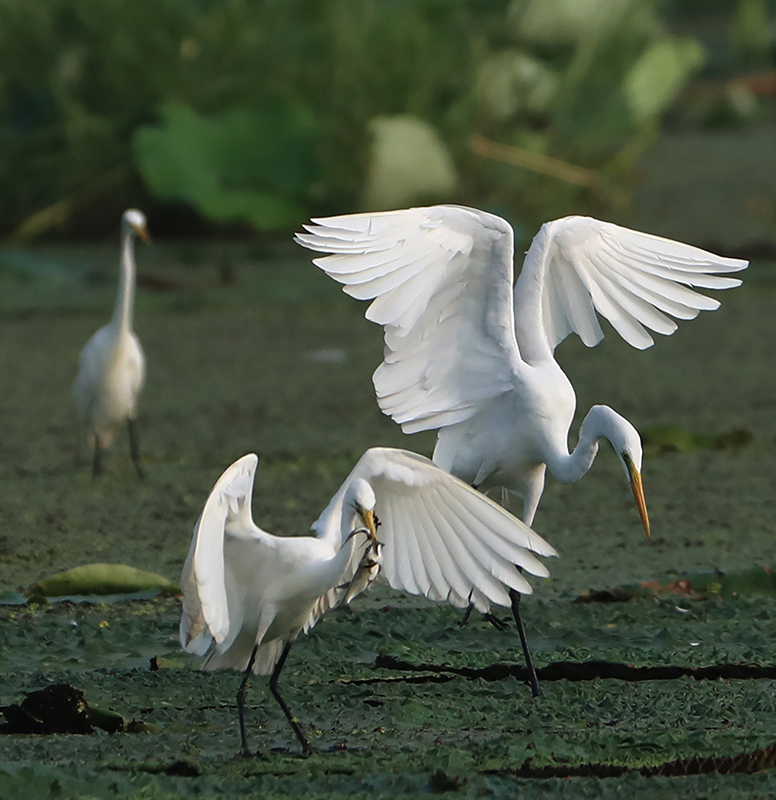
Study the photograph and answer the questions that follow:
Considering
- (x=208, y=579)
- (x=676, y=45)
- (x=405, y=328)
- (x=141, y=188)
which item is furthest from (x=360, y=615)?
(x=676, y=45)

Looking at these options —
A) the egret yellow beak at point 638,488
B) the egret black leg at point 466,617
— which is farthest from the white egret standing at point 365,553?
the egret black leg at point 466,617

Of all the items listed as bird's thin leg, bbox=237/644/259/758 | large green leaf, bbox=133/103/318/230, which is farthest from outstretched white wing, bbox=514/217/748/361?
large green leaf, bbox=133/103/318/230

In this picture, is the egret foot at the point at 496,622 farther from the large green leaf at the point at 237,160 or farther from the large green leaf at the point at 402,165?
the large green leaf at the point at 402,165

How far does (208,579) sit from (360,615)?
3.47 feet

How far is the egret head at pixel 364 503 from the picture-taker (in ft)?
9.35

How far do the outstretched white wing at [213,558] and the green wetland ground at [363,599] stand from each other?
0.21 metres

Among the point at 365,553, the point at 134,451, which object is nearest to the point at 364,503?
the point at 365,553

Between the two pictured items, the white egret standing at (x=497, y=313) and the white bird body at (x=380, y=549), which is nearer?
the white bird body at (x=380, y=549)

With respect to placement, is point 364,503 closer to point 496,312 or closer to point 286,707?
point 286,707

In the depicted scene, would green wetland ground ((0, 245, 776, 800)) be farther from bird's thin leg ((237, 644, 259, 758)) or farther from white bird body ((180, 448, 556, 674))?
white bird body ((180, 448, 556, 674))

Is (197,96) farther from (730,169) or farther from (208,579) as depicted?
(208,579)

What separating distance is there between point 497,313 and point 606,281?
19.2 inches

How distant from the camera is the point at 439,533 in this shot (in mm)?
3004

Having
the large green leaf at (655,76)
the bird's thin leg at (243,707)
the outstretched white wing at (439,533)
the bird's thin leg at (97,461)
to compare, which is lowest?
the bird's thin leg at (243,707)
